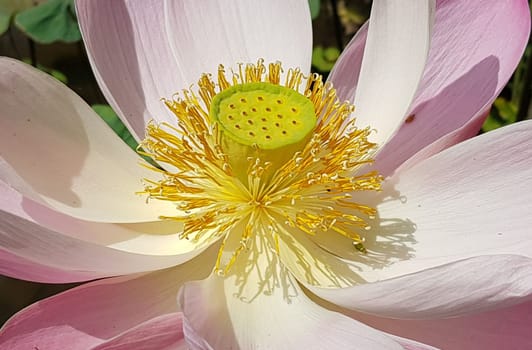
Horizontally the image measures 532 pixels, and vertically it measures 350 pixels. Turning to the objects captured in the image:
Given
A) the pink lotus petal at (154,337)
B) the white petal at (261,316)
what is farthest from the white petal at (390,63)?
the pink lotus petal at (154,337)

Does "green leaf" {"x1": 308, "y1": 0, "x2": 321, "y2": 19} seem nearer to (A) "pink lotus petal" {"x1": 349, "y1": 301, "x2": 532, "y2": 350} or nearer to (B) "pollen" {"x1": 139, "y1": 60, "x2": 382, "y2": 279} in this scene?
(B) "pollen" {"x1": 139, "y1": 60, "x2": 382, "y2": 279}

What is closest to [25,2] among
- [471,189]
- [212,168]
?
[212,168]

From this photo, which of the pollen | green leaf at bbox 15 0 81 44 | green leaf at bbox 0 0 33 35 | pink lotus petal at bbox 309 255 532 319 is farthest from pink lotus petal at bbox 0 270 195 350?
green leaf at bbox 0 0 33 35

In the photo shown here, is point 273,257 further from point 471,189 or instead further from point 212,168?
point 471,189

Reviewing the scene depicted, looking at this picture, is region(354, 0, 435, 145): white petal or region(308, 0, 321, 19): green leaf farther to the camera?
region(308, 0, 321, 19): green leaf

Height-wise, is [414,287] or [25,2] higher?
[25,2]

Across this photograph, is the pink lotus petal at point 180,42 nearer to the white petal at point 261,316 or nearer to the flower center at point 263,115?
the flower center at point 263,115
